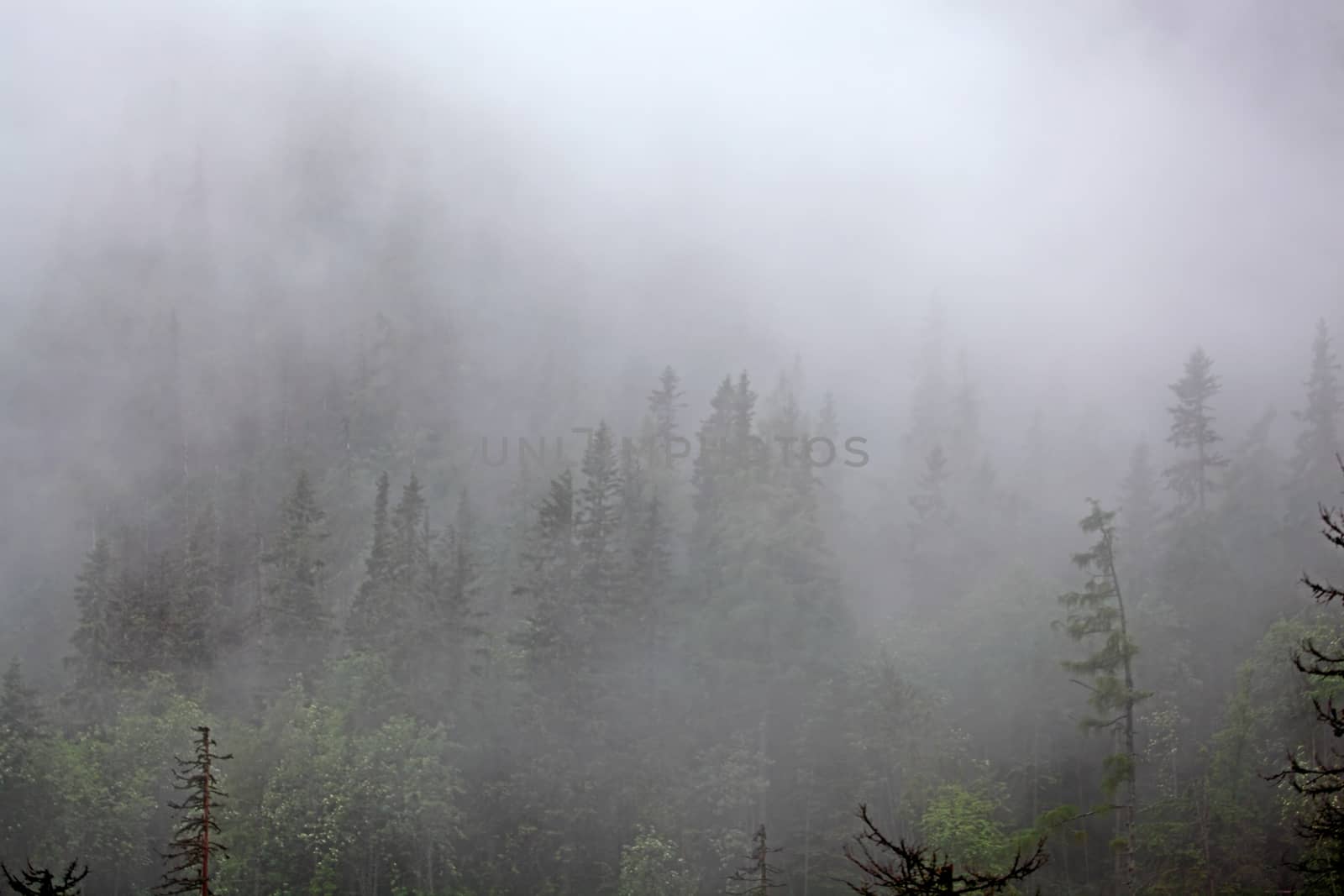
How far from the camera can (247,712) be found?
241 ft

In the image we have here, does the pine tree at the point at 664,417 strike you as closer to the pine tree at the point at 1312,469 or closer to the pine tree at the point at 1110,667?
the pine tree at the point at 1312,469

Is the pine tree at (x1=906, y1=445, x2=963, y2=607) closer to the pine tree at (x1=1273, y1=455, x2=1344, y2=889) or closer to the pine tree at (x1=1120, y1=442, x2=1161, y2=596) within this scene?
the pine tree at (x1=1120, y1=442, x2=1161, y2=596)

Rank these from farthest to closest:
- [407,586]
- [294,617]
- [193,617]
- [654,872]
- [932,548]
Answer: [932,548], [193,617], [407,586], [294,617], [654,872]

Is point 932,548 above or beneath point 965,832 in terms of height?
above

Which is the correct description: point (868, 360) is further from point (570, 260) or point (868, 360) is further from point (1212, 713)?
point (1212, 713)

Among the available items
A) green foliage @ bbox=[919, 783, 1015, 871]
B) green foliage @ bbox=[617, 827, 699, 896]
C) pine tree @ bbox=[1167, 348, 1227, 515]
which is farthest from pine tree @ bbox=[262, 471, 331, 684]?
pine tree @ bbox=[1167, 348, 1227, 515]

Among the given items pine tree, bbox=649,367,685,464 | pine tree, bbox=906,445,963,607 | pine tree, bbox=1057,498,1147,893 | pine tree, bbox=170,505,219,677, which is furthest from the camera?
pine tree, bbox=649,367,685,464

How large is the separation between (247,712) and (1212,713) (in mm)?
62718

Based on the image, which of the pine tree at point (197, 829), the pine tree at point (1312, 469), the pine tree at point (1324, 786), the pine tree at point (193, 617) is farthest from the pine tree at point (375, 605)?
the pine tree at point (1312, 469)

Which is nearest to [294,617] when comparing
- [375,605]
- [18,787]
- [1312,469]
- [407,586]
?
[375,605]

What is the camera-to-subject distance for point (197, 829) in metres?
55.7

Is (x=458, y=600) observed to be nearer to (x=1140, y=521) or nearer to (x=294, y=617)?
(x=294, y=617)

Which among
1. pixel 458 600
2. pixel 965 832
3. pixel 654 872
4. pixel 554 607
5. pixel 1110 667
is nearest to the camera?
pixel 1110 667

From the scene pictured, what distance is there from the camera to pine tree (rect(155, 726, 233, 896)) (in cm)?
3297
